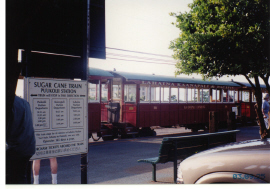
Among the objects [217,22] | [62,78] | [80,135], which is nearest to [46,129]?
[80,135]

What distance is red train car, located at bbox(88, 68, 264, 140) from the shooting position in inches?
481

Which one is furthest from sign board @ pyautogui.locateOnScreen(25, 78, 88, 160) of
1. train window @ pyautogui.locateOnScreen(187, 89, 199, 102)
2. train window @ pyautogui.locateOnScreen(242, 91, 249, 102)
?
train window @ pyautogui.locateOnScreen(242, 91, 249, 102)

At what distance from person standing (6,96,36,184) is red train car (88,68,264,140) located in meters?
8.20

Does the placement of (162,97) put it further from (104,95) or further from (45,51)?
(45,51)

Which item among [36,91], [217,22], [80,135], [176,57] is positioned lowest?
[80,135]

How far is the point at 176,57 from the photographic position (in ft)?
32.6

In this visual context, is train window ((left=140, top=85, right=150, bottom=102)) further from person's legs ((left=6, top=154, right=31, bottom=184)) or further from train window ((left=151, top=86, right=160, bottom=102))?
person's legs ((left=6, top=154, right=31, bottom=184))

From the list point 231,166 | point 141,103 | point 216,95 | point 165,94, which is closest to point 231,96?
point 216,95

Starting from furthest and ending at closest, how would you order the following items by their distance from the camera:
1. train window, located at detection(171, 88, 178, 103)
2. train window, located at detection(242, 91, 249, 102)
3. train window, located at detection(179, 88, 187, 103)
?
train window, located at detection(242, 91, 249, 102) < train window, located at detection(179, 88, 187, 103) < train window, located at detection(171, 88, 178, 103)

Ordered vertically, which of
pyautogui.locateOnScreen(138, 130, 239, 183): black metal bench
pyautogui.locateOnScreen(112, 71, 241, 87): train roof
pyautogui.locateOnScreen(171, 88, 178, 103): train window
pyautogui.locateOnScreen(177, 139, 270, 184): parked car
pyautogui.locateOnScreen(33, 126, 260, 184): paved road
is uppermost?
pyautogui.locateOnScreen(112, 71, 241, 87): train roof

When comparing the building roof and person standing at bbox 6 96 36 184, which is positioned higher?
the building roof

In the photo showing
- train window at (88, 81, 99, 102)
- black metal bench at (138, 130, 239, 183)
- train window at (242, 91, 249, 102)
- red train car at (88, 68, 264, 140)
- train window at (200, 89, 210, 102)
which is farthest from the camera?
train window at (242, 91, 249, 102)

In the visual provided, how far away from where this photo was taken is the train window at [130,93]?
13520 millimetres

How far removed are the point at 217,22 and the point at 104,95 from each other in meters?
6.78
